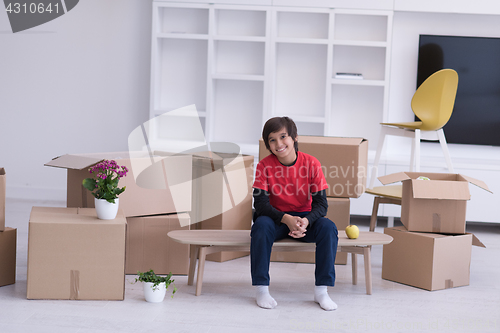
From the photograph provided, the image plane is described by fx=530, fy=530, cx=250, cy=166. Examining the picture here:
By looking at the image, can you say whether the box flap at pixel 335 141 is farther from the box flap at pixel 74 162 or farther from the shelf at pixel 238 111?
the shelf at pixel 238 111

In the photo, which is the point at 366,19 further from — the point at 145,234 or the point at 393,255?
the point at 145,234

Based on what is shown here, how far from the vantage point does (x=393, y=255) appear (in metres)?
2.70

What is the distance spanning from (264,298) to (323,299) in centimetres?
25

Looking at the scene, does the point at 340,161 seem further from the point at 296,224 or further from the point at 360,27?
the point at 360,27

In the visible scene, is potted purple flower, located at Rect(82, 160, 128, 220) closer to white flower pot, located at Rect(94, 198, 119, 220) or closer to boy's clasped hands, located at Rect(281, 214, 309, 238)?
white flower pot, located at Rect(94, 198, 119, 220)

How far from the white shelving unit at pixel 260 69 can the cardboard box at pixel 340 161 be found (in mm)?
1222

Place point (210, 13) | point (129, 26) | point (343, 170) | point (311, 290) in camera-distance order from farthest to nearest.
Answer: point (129, 26) < point (210, 13) < point (343, 170) < point (311, 290)

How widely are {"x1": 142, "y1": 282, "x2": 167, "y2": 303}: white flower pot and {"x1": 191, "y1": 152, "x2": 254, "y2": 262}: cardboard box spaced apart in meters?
0.65

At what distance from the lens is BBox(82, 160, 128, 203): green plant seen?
2.33m

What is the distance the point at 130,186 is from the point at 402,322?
139 centimetres

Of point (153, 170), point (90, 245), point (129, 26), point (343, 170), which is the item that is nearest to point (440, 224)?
point (343, 170)

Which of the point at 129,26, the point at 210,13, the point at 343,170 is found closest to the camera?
the point at 343,170

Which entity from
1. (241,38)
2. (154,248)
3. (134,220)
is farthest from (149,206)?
(241,38)

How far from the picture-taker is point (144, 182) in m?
2.64
